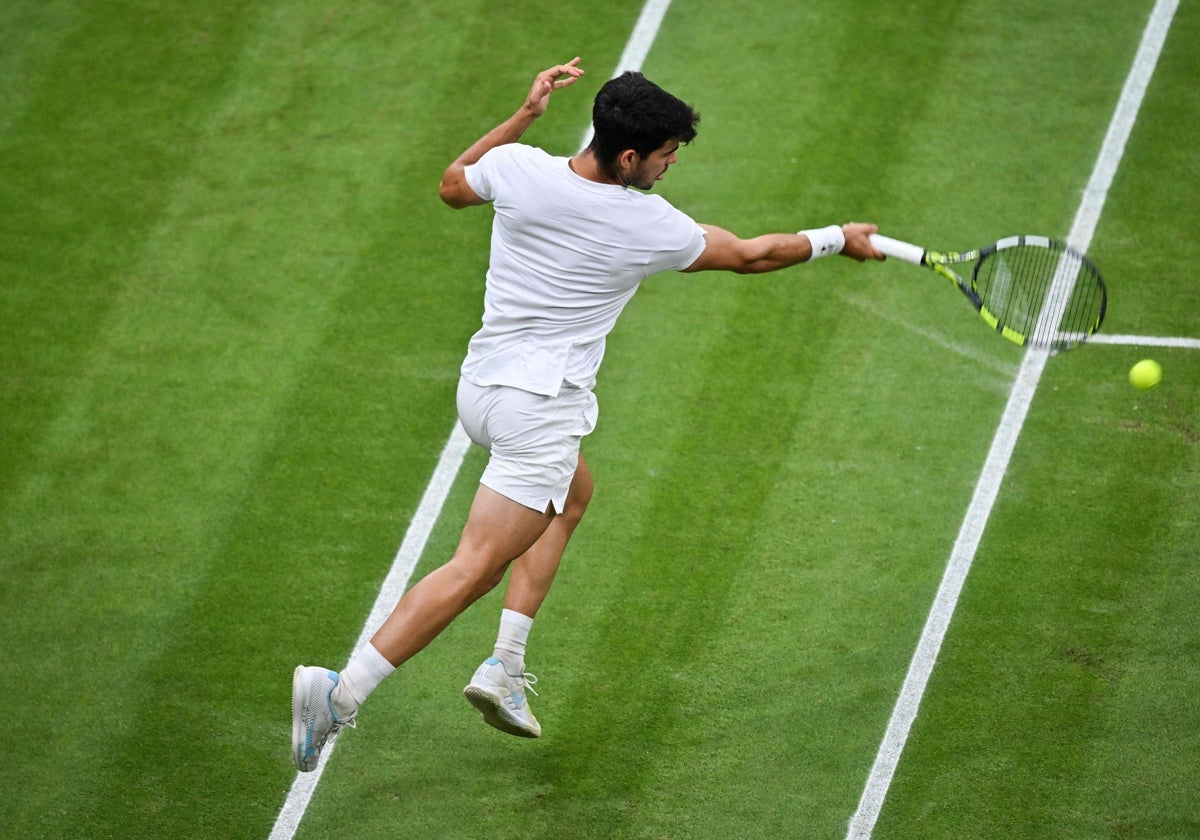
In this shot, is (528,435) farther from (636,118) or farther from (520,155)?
(636,118)

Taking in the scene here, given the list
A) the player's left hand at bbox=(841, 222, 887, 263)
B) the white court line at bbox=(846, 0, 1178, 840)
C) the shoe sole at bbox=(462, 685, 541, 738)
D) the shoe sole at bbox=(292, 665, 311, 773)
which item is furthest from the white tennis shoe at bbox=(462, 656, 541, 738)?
the player's left hand at bbox=(841, 222, 887, 263)

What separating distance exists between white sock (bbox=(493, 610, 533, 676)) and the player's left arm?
1825 millimetres

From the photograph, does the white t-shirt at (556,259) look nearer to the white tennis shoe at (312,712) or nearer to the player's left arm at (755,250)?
the player's left arm at (755,250)

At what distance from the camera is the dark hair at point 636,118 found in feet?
18.0

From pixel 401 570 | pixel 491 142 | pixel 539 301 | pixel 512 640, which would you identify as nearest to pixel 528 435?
pixel 539 301

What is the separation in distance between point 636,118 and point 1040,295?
298 cm

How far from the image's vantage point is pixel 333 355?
868cm

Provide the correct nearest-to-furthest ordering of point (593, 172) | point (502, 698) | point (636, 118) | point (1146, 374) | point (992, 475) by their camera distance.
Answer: point (636, 118), point (593, 172), point (502, 698), point (1146, 374), point (992, 475)

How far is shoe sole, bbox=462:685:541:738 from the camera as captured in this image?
607cm

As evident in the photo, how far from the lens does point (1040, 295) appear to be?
24.4 ft

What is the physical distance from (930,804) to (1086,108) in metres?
5.60

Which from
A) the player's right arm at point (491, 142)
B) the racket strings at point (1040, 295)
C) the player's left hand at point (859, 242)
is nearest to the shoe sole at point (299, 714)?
the player's right arm at point (491, 142)

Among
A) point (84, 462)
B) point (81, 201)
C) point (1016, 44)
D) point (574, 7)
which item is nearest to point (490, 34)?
point (574, 7)

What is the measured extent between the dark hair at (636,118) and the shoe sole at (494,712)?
7.71ft
